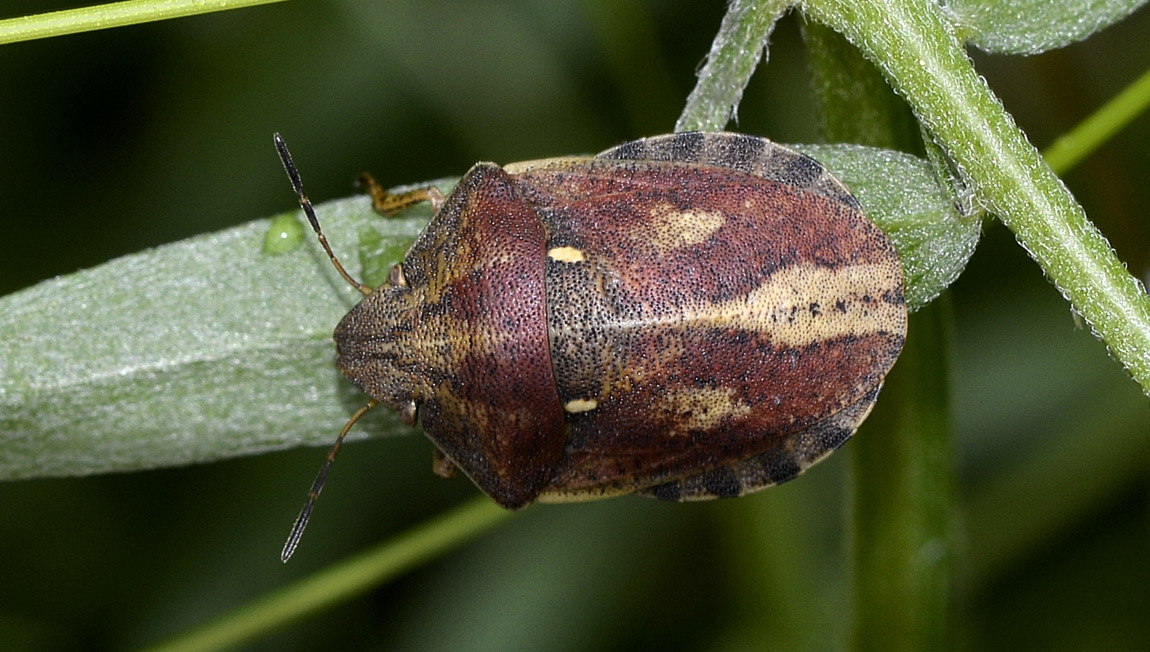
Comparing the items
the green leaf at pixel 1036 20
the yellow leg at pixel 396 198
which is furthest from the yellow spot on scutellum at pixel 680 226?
the green leaf at pixel 1036 20

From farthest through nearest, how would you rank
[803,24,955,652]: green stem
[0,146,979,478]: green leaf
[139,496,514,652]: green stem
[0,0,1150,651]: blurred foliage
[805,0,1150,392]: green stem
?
[0,0,1150,651]: blurred foliage → [139,496,514,652]: green stem → [803,24,955,652]: green stem → [0,146,979,478]: green leaf → [805,0,1150,392]: green stem

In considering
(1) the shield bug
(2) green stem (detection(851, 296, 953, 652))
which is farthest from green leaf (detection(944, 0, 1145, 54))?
(2) green stem (detection(851, 296, 953, 652))

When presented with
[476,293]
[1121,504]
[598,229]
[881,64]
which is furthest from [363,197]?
[1121,504]

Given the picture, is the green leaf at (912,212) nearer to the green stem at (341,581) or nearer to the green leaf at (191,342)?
the green leaf at (191,342)

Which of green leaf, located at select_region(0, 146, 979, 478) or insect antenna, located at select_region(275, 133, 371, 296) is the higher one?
insect antenna, located at select_region(275, 133, 371, 296)

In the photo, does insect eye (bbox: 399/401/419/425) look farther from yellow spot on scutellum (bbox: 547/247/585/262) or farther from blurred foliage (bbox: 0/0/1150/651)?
blurred foliage (bbox: 0/0/1150/651)

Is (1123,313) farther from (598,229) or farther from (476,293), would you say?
(476,293)
